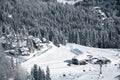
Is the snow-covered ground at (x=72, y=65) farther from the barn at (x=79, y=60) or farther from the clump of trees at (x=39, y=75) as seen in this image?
the clump of trees at (x=39, y=75)

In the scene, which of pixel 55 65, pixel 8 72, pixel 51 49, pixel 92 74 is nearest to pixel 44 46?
pixel 51 49

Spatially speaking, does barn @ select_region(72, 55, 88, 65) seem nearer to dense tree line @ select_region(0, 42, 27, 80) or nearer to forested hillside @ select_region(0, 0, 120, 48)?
forested hillside @ select_region(0, 0, 120, 48)

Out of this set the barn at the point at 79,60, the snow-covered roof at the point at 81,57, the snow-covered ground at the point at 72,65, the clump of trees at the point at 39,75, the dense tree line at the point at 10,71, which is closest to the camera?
the dense tree line at the point at 10,71

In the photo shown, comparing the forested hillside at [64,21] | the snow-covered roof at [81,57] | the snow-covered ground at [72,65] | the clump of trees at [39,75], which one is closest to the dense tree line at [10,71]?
the clump of trees at [39,75]

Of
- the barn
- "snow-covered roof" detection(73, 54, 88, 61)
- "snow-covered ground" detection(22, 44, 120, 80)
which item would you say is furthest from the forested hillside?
the barn

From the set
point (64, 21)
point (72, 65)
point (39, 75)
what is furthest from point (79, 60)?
point (64, 21)

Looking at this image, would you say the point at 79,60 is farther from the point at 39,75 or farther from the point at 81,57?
the point at 39,75

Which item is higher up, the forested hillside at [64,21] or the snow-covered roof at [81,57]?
the forested hillside at [64,21]
